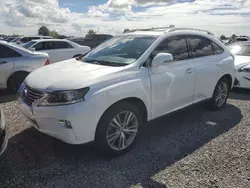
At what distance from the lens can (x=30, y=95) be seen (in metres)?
3.33

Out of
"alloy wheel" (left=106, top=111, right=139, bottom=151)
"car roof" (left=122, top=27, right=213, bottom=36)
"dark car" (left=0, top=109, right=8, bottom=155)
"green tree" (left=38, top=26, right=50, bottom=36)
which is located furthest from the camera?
"green tree" (left=38, top=26, right=50, bottom=36)

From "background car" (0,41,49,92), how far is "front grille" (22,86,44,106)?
133 inches

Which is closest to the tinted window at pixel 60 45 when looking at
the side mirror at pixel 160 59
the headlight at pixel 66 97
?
the side mirror at pixel 160 59

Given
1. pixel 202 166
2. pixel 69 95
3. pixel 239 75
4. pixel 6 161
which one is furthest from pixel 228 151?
pixel 239 75

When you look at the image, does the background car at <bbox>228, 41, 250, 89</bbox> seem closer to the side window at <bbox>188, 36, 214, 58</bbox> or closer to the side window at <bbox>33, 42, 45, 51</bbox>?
the side window at <bbox>188, 36, 214, 58</bbox>

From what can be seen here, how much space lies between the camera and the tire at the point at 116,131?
10.4ft

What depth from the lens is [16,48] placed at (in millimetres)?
6707

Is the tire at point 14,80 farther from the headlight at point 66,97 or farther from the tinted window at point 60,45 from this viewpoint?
the tinted window at point 60,45

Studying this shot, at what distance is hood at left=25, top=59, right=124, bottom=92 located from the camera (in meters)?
3.09

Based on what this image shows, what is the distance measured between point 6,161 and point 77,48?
845 cm

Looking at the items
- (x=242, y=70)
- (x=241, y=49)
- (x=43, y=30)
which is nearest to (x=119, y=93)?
(x=242, y=70)

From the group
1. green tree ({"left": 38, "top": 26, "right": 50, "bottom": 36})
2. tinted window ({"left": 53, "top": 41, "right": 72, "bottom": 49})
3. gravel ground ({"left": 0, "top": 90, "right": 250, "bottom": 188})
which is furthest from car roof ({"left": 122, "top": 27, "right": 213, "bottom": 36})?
green tree ({"left": 38, "top": 26, "right": 50, "bottom": 36})

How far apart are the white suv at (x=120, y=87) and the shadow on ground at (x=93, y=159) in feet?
0.95

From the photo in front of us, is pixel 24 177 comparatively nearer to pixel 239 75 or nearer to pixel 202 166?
pixel 202 166
